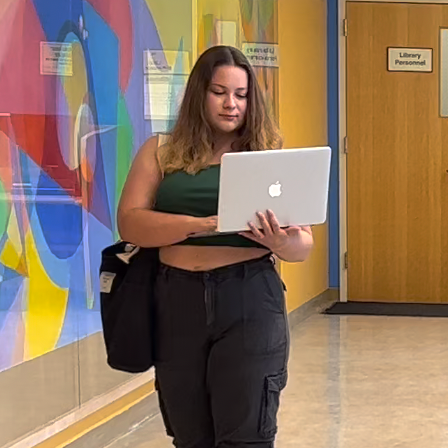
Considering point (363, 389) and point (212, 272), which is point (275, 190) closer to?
point (212, 272)

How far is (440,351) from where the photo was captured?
5160 mm

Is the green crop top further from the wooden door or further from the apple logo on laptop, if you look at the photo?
the wooden door

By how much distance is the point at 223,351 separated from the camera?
196cm

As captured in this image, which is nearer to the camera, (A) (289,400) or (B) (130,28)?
(B) (130,28)

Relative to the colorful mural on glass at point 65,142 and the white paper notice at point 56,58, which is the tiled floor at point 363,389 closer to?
the colorful mural on glass at point 65,142

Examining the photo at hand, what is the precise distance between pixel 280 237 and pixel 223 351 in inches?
11.2

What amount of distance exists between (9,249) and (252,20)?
2865mm

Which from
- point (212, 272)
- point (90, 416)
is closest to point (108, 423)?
point (90, 416)

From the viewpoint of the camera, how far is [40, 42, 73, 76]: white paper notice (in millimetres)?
2994

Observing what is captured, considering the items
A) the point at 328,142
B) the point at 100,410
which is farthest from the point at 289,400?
the point at 328,142

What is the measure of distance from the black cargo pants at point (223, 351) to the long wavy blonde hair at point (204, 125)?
0.25 metres

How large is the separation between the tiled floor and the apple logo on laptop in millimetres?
1861

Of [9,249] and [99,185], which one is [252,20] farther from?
[9,249]

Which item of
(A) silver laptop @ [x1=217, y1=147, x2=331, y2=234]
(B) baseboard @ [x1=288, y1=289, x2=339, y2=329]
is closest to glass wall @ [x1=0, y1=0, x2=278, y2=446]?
(A) silver laptop @ [x1=217, y1=147, x2=331, y2=234]
